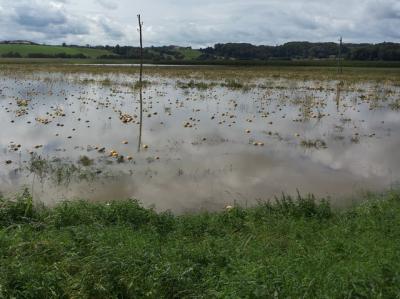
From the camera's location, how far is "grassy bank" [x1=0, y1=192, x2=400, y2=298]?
448 cm

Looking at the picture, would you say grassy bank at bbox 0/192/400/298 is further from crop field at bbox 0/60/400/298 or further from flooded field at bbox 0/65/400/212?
flooded field at bbox 0/65/400/212

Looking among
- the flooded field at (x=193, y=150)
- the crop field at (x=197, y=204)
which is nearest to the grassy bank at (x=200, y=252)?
the crop field at (x=197, y=204)

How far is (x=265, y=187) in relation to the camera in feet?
30.4

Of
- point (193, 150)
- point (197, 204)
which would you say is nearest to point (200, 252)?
point (197, 204)

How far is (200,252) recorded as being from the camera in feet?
17.9

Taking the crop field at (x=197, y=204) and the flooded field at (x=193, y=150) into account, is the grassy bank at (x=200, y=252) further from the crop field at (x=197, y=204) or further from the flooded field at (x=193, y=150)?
the flooded field at (x=193, y=150)

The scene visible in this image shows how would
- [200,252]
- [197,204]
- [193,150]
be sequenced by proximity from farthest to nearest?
[193,150] < [197,204] < [200,252]

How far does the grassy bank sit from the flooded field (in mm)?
1305

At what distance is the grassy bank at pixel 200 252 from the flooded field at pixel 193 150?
130 cm

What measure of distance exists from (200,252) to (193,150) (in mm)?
6953

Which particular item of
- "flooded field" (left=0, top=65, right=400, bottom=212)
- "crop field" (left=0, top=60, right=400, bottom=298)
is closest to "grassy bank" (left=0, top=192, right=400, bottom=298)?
"crop field" (left=0, top=60, right=400, bottom=298)

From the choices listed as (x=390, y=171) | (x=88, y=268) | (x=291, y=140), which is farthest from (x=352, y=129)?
(x=88, y=268)

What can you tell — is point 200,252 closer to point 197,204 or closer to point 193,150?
point 197,204

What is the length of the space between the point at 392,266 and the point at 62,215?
186 inches
